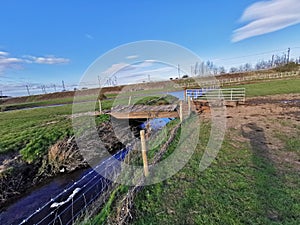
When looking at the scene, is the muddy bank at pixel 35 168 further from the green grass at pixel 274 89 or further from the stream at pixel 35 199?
the green grass at pixel 274 89

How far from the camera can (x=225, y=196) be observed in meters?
3.34

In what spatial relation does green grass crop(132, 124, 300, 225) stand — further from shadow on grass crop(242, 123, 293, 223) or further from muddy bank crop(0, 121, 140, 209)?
muddy bank crop(0, 121, 140, 209)

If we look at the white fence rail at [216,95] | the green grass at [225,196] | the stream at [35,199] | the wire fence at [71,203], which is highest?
the white fence rail at [216,95]

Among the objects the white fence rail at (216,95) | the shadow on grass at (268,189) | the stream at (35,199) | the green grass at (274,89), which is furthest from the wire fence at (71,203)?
the green grass at (274,89)

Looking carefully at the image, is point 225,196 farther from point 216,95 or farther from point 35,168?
point 216,95

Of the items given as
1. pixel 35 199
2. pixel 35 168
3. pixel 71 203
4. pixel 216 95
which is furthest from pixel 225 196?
pixel 216 95

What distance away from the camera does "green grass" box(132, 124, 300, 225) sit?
284 centimetres

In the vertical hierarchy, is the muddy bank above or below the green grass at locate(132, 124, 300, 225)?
below

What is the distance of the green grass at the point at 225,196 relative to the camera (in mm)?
2840

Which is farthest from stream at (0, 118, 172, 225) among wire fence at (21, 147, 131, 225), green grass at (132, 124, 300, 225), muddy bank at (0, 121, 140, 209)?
green grass at (132, 124, 300, 225)

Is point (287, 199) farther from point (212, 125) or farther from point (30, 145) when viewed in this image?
point (30, 145)

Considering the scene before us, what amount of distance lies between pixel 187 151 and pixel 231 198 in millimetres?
2470

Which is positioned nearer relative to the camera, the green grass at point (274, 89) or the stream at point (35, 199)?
the stream at point (35, 199)

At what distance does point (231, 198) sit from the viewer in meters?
3.27
